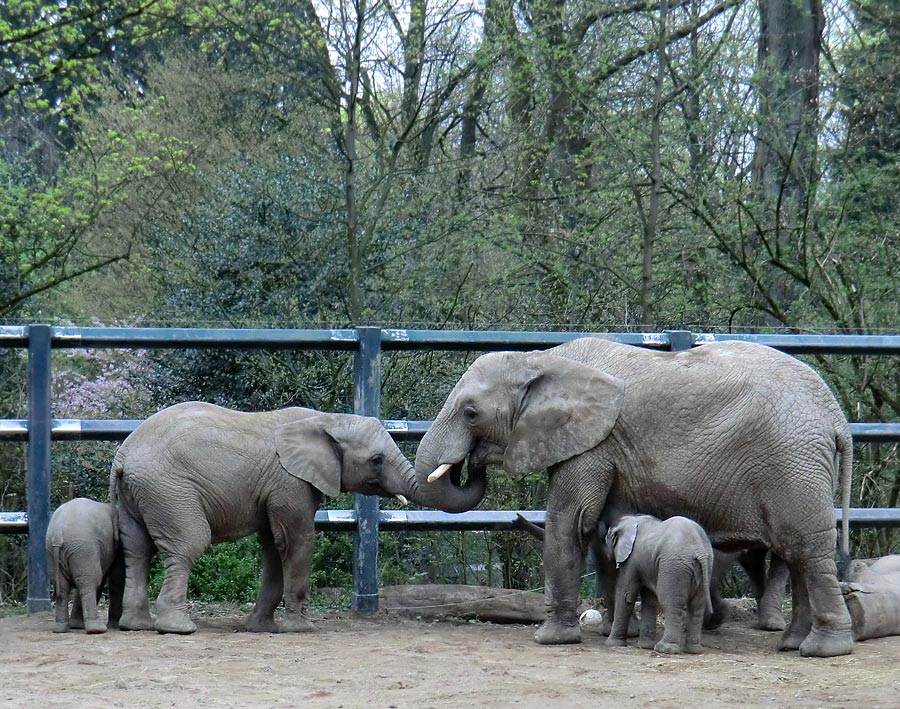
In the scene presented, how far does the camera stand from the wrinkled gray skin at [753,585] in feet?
24.1

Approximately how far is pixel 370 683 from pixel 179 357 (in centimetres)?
709

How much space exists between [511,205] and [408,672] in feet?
30.7

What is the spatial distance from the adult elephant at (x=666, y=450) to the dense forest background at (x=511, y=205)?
145 inches

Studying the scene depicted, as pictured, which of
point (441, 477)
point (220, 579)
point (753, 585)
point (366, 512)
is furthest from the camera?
point (220, 579)

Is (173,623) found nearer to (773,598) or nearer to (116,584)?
(116,584)

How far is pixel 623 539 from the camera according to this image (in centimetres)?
661

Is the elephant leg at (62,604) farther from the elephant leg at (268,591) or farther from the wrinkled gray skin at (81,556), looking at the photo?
the elephant leg at (268,591)

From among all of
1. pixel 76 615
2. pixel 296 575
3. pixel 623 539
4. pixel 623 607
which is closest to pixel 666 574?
pixel 623 539

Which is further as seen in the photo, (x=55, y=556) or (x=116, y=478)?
(x=116, y=478)

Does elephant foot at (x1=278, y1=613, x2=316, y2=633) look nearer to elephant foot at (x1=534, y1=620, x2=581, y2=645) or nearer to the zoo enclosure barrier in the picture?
the zoo enclosure barrier

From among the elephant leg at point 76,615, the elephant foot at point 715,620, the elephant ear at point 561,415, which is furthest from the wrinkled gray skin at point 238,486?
the elephant foot at point 715,620

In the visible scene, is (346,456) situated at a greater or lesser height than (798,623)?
greater

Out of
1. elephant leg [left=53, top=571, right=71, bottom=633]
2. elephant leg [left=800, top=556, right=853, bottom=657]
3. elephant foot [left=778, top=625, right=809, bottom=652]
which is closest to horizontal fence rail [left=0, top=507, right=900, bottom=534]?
elephant foot [left=778, top=625, right=809, bottom=652]

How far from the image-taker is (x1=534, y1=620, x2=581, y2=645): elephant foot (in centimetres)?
690
